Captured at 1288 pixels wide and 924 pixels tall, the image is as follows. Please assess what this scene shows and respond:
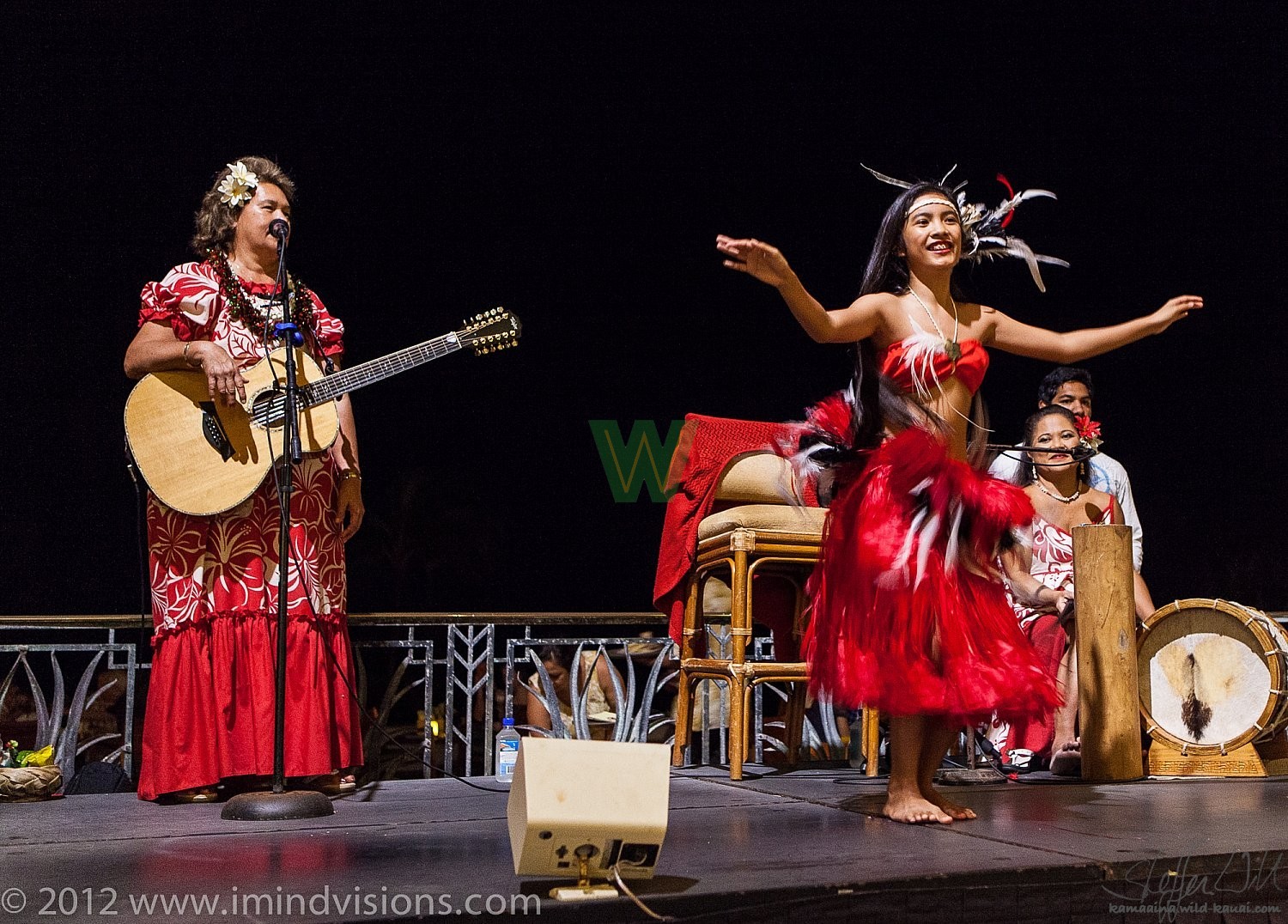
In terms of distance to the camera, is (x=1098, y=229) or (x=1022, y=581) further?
(x=1098, y=229)

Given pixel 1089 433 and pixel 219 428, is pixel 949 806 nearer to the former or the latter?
pixel 219 428

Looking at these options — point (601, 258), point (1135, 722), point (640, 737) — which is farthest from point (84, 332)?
point (1135, 722)

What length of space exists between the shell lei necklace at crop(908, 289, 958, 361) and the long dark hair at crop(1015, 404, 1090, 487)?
5.19 feet

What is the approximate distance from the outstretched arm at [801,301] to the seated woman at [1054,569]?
1.18 m

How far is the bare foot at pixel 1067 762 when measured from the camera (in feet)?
11.6

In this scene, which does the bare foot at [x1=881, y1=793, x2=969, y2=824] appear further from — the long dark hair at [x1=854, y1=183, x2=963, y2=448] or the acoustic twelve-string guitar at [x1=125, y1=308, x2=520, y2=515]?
the acoustic twelve-string guitar at [x1=125, y1=308, x2=520, y2=515]

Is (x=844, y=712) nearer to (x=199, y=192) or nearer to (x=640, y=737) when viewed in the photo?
(x=640, y=737)

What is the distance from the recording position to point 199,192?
6469mm

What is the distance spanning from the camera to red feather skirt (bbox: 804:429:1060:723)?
94.8 inches

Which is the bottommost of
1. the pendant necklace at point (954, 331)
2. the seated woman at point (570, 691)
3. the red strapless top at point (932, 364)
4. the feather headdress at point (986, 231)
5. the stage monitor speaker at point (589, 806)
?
the seated woman at point (570, 691)

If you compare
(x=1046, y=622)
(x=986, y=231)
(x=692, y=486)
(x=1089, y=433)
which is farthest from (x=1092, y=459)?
(x=986, y=231)

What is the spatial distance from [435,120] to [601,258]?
1396mm

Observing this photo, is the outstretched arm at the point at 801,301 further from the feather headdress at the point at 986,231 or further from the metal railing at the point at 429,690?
the metal railing at the point at 429,690

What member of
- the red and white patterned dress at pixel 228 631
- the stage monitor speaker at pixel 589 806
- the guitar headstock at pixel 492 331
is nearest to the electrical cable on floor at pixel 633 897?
the stage monitor speaker at pixel 589 806
